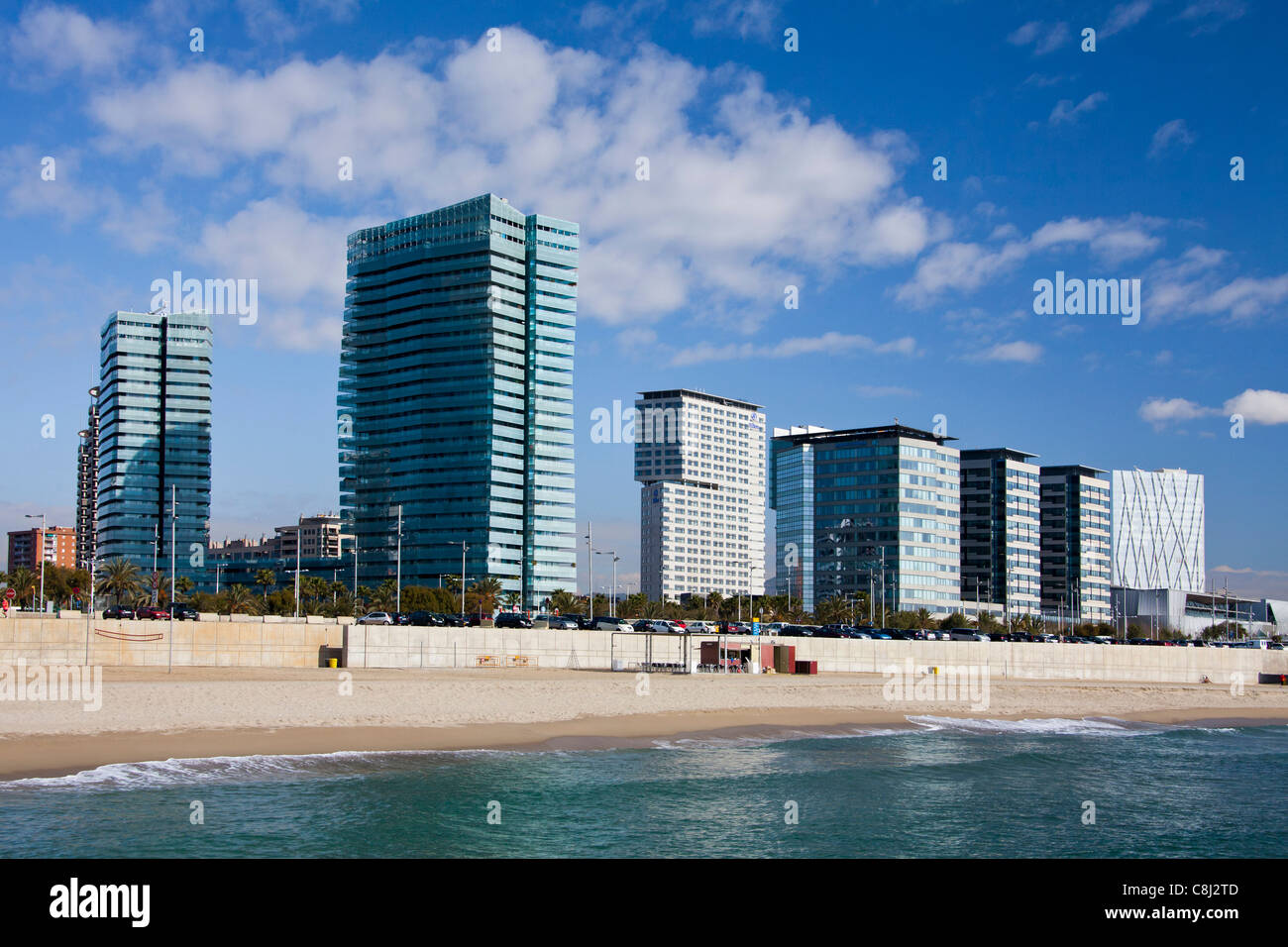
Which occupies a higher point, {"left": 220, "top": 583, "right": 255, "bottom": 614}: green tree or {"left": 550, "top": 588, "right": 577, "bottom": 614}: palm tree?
{"left": 220, "top": 583, "right": 255, "bottom": 614}: green tree

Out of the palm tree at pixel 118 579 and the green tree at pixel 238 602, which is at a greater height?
the palm tree at pixel 118 579

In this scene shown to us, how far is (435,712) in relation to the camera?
45375 mm

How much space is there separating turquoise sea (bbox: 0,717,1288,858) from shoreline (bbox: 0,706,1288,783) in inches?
53.4

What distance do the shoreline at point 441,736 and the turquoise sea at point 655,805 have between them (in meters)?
1.36

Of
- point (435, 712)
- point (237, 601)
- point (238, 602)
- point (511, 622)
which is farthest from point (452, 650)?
point (237, 601)

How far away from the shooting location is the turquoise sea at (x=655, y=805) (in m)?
23.9

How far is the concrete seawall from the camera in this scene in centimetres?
5591

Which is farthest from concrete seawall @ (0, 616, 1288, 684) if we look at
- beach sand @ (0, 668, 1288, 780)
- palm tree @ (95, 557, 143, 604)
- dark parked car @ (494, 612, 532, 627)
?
palm tree @ (95, 557, 143, 604)

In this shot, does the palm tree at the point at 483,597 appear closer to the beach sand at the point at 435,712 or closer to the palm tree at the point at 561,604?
the palm tree at the point at 561,604

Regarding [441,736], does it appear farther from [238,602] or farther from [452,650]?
[238,602]

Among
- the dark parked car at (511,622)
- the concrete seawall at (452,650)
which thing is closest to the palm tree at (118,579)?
the dark parked car at (511,622)

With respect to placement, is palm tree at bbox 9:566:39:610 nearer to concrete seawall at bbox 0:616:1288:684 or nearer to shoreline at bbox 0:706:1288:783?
concrete seawall at bbox 0:616:1288:684
